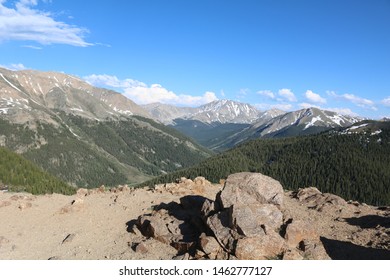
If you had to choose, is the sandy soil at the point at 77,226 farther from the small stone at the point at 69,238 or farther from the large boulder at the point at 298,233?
the large boulder at the point at 298,233

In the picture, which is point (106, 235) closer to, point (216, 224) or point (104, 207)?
point (104, 207)

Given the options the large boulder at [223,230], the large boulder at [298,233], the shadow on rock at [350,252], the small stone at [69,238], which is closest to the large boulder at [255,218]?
the large boulder at [223,230]

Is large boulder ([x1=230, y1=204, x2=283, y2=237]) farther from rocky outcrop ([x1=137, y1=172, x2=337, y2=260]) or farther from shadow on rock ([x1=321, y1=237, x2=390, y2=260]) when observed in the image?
shadow on rock ([x1=321, y1=237, x2=390, y2=260])

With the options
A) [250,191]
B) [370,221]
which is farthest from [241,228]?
[370,221]

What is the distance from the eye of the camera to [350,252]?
24531 mm

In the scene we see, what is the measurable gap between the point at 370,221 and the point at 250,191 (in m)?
10.7

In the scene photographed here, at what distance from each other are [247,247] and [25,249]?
60.1 feet

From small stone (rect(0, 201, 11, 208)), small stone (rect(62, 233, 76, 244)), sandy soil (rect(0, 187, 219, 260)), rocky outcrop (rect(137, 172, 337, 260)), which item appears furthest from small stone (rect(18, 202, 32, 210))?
rocky outcrop (rect(137, 172, 337, 260))

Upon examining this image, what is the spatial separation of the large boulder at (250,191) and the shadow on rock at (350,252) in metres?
4.54

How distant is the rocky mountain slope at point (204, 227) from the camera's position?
23.7 m
